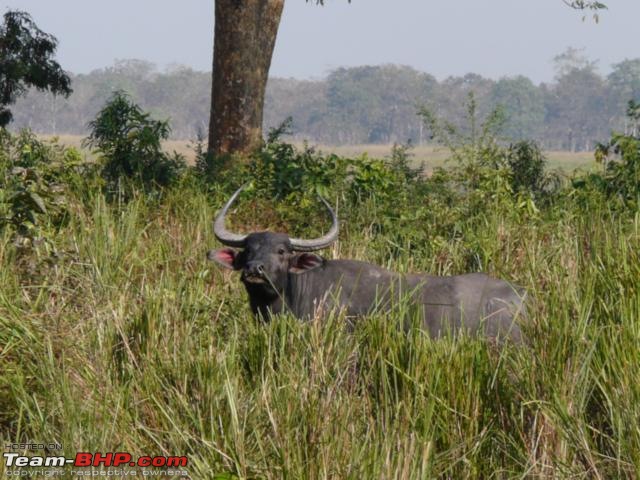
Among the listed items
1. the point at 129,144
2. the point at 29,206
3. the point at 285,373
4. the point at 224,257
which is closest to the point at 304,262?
the point at 224,257

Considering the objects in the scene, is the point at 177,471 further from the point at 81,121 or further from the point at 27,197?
the point at 81,121

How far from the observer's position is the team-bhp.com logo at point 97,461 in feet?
16.1

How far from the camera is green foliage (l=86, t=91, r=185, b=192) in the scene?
11.9 metres

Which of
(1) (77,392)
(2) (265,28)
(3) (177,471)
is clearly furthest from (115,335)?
(2) (265,28)

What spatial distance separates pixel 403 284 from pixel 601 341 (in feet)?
7.65

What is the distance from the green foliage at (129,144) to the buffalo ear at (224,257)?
371cm

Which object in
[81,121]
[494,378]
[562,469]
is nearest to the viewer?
[562,469]

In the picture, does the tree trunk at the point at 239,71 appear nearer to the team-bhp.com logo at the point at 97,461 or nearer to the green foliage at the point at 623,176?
the green foliage at the point at 623,176

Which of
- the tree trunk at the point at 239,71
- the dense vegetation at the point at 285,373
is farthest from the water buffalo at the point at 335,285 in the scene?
the tree trunk at the point at 239,71

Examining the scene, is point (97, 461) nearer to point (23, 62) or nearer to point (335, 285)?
point (335, 285)

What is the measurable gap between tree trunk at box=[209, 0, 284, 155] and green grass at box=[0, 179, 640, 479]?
7547mm

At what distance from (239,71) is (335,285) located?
270 inches

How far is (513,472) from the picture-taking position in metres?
5.15

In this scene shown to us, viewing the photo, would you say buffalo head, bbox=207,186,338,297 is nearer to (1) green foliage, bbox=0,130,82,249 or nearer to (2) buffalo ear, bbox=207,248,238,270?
(2) buffalo ear, bbox=207,248,238,270
